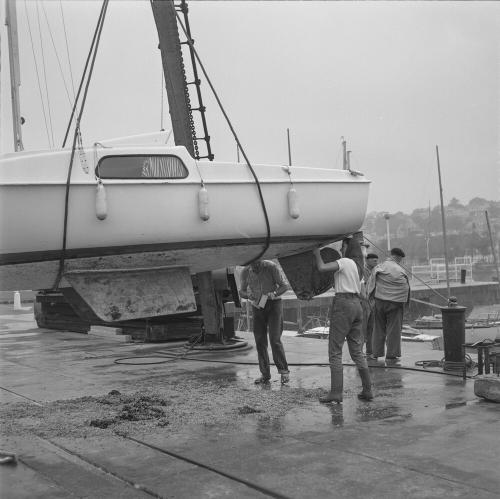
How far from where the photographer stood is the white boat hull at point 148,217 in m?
4.95

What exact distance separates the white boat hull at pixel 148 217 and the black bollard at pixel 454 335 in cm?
267

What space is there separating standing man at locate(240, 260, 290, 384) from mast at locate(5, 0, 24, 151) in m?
6.24

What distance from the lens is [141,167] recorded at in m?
5.40

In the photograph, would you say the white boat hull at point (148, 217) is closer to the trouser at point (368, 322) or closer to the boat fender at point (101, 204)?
the boat fender at point (101, 204)

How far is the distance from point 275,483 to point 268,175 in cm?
287

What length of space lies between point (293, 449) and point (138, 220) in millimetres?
2152

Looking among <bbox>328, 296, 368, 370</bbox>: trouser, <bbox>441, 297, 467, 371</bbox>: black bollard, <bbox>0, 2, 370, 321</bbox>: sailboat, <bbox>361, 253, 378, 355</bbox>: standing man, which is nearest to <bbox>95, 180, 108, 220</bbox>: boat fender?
<bbox>0, 2, 370, 321</bbox>: sailboat

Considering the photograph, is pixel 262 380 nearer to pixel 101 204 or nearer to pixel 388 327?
pixel 388 327

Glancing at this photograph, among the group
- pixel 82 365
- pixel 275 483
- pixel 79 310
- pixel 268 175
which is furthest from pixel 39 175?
pixel 82 365

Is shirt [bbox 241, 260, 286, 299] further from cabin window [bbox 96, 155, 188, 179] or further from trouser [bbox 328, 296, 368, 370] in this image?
cabin window [bbox 96, 155, 188, 179]

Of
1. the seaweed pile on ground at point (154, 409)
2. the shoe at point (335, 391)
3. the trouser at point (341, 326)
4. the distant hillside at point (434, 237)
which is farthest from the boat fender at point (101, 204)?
the distant hillside at point (434, 237)

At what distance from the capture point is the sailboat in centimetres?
498

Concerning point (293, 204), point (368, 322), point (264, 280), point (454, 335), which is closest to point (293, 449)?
point (293, 204)

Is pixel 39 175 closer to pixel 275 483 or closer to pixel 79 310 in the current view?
pixel 79 310
